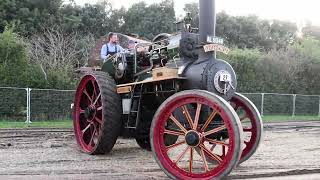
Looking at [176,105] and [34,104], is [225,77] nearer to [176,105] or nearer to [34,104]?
[176,105]

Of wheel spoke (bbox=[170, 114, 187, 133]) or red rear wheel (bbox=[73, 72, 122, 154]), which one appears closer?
wheel spoke (bbox=[170, 114, 187, 133])

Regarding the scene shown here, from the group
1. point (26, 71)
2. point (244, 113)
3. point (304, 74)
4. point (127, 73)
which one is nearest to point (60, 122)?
point (26, 71)

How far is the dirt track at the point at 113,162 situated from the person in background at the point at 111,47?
5.67 feet

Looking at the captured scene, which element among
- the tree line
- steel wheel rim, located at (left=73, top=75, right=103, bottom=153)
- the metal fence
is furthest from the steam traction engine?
the metal fence

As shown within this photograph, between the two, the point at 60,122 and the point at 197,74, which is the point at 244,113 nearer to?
the point at 197,74

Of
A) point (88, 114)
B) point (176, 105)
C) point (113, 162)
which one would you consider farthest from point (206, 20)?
point (88, 114)

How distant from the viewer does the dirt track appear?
18.6ft

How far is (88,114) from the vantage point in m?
7.72

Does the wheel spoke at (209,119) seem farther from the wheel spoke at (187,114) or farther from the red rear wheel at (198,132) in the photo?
the wheel spoke at (187,114)

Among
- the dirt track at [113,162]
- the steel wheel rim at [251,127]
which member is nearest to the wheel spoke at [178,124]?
the dirt track at [113,162]

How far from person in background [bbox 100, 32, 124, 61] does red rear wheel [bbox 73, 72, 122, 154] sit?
0.65m

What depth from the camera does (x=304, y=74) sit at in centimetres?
2544

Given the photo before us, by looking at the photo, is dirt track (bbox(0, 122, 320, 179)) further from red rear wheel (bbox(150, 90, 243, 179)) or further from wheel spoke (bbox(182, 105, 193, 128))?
wheel spoke (bbox(182, 105, 193, 128))

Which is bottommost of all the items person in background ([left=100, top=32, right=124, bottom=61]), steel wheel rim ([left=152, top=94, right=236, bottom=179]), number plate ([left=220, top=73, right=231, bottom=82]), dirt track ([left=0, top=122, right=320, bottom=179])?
dirt track ([left=0, top=122, right=320, bottom=179])
